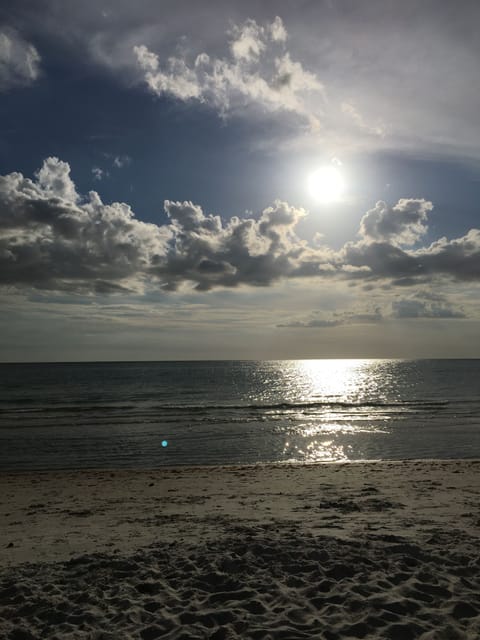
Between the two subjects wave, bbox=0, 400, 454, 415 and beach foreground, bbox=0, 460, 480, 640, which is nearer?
beach foreground, bbox=0, 460, 480, 640

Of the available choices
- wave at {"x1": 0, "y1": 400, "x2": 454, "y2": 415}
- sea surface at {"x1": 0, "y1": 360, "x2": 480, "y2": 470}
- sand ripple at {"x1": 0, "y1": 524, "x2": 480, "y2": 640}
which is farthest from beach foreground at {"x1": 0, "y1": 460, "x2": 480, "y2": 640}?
wave at {"x1": 0, "y1": 400, "x2": 454, "y2": 415}

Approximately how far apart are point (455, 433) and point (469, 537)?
2341cm

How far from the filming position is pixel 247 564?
7695 mm

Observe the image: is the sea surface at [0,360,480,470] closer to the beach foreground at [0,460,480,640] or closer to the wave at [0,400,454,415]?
the wave at [0,400,454,415]

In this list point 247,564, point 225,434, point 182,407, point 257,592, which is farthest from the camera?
point 182,407

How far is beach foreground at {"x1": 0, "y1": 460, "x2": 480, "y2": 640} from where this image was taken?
5.98 metres

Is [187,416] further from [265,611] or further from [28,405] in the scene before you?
[265,611]

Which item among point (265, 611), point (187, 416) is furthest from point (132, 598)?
point (187, 416)

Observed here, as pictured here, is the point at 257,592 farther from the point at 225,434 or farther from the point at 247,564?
the point at 225,434

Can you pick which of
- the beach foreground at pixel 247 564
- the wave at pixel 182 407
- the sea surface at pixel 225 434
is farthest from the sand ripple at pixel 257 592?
the wave at pixel 182 407

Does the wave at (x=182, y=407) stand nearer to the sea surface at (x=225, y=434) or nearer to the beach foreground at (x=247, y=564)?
the sea surface at (x=225, y=434)

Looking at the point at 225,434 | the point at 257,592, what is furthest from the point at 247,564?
the point at 225,434

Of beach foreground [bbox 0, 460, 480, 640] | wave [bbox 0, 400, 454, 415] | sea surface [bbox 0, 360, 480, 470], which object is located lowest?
wave [bbox 0, 400, 454, 415]

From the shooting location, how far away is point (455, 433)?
30.1 metres
